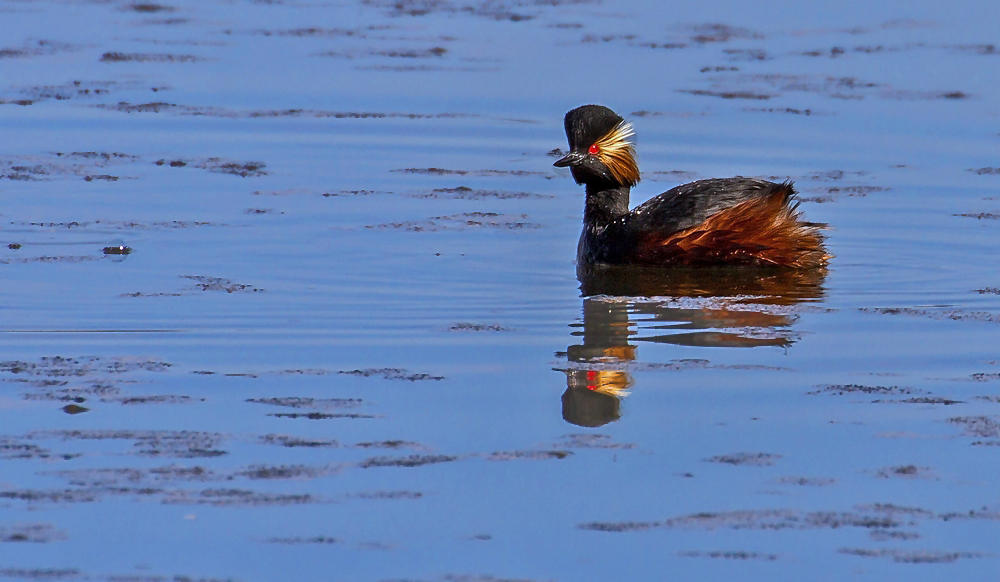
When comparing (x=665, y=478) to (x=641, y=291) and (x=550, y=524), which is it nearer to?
(x=550, y=524)

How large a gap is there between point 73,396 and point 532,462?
2.32 metres

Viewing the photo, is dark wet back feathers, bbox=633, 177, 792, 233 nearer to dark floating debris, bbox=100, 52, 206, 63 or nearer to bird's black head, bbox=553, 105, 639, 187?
bird's black head, bbox=553, 105, 639, 187

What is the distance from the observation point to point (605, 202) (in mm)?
12430

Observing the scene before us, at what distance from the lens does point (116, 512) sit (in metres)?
6.54

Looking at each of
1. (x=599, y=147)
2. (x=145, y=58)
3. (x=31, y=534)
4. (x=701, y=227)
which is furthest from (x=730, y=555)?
(x=145, y=58)

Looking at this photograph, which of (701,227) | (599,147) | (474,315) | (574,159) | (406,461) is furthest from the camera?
(599,147)

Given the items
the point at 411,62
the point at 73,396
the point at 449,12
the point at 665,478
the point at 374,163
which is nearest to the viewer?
the point at 665,478

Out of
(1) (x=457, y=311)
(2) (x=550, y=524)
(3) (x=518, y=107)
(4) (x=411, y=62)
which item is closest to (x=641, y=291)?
(1) (x=457, y=311)

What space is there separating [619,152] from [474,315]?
285 centimetres

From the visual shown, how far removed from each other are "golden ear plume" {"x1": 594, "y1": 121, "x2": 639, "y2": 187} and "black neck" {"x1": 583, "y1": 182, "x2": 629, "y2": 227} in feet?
0.33

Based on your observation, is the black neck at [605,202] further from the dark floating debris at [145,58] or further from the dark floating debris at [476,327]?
the dark floating debris at [145,58]

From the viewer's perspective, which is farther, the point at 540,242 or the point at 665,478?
the point at 540,242

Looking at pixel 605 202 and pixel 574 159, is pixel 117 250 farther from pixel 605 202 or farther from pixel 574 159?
pixel 605 202

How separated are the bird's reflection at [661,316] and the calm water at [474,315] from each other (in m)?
0.04
